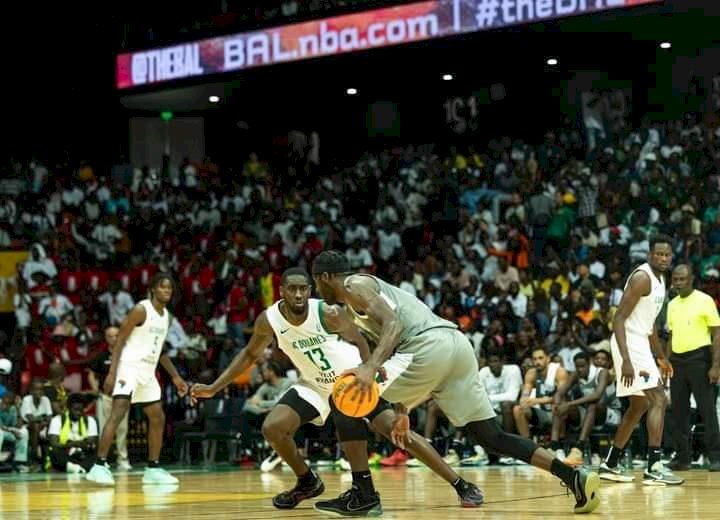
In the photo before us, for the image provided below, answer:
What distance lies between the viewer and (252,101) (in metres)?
33.7

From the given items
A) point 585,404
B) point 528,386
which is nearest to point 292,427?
point 585,404

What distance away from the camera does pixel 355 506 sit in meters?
9.68

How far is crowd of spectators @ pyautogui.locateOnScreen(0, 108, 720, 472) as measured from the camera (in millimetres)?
20859

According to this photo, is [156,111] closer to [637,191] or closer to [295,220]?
[295,220]

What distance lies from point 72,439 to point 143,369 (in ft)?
14.4

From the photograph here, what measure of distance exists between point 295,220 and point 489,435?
18.5 m

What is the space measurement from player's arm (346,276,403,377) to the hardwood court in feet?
4.39

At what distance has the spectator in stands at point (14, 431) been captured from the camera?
19297mm

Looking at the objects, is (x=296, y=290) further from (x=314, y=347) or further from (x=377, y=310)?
(x=377, y=310)

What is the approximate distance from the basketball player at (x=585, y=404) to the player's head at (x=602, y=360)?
0.07 meters

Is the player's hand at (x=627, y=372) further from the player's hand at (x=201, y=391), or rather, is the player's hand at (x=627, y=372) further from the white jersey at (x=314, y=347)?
the player's hand at (x=201, y=391)

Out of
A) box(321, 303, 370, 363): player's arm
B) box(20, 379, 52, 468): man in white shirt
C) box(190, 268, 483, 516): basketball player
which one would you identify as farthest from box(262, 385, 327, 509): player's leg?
box(20, 379, 52, 468): man in white shirt

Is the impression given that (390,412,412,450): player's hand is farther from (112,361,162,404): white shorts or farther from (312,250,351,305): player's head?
(112,361,162,404): white shorts

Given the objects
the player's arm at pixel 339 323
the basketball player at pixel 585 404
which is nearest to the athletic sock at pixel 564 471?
the player's arm at pixel 339 323
